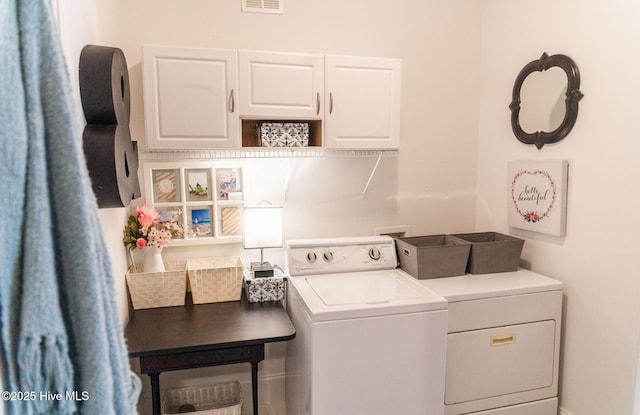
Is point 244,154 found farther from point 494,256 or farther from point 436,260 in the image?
point 494,256

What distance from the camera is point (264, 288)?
2221 millimetres

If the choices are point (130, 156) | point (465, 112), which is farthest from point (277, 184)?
point (465, 112)

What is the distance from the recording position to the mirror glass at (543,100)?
7.30 feet

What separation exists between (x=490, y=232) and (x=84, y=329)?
2.53 m

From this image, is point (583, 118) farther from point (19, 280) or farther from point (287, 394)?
point (19, 280)

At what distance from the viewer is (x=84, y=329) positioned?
649 mm

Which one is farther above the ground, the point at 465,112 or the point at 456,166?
the point at 465,112

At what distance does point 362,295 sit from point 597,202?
1.25 m

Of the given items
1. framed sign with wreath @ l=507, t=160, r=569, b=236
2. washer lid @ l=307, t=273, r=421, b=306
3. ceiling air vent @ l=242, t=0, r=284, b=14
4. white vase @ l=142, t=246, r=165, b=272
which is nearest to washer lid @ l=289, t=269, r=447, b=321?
washer lid @ l=307, t=273, r=421, b=306

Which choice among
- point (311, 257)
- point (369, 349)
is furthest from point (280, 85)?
point (369, 349)

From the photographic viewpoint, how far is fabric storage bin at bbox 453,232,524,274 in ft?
7.73

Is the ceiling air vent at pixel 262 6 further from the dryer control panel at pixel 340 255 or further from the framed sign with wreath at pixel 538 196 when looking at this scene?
the framed sign with wreath at pixel 538 196

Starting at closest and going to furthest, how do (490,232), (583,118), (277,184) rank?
(583,118) < (277,184) < (490,232)

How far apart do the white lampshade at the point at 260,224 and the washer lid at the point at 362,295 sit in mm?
262
